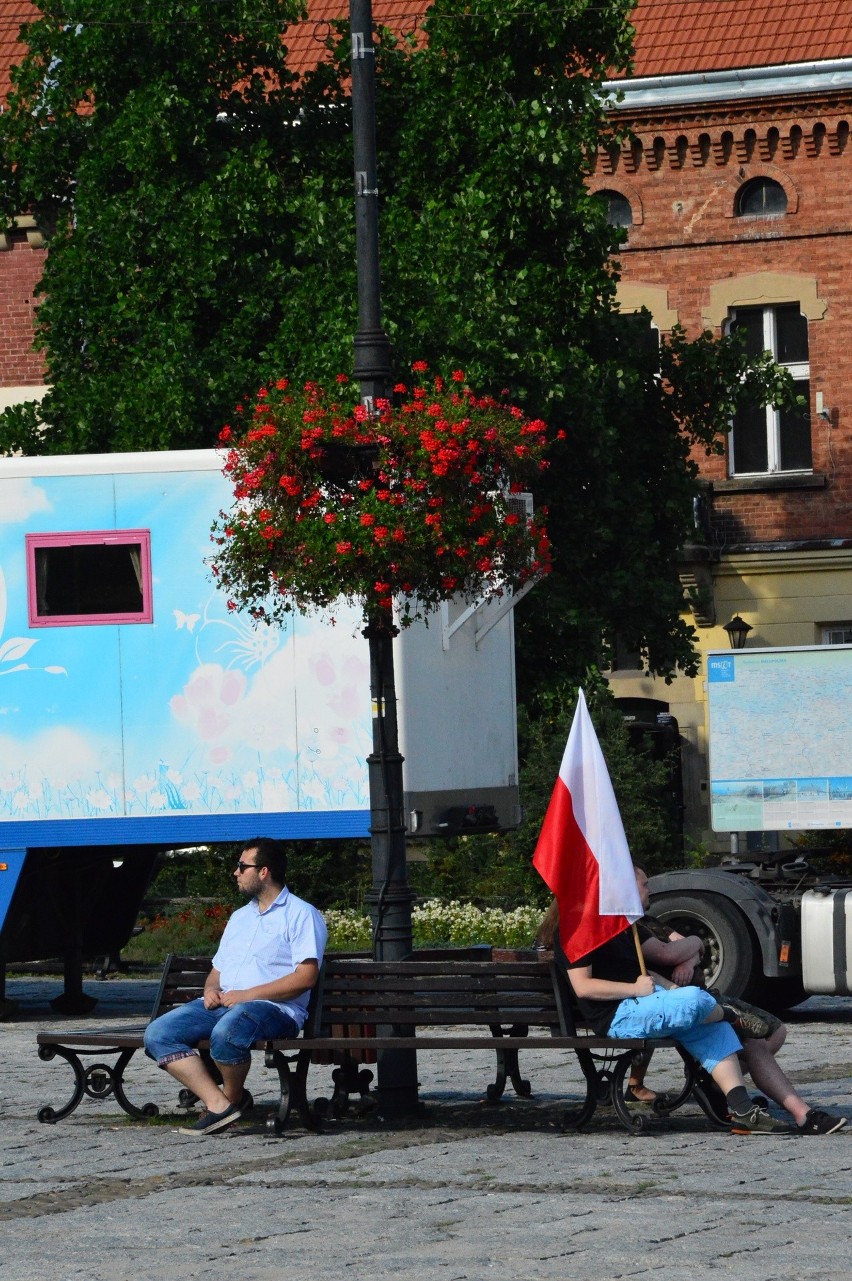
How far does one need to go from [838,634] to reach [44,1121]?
1990 cm

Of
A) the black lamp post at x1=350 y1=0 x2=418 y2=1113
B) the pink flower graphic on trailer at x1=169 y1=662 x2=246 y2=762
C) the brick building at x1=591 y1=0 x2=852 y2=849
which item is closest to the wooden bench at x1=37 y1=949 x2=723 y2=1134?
the black lamp post at x1=350 y1=0 x2=418 y2=1113

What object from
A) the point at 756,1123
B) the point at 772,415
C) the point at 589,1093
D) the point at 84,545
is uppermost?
the point at 772,415

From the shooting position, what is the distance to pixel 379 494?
10.1 meters

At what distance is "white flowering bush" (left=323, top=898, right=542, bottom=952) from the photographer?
20781mm

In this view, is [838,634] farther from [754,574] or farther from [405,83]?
[405,83]

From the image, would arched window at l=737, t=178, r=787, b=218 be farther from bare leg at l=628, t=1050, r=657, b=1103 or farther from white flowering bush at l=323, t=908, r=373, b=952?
bare leg at l=628, t=1050, r=657, b=1103

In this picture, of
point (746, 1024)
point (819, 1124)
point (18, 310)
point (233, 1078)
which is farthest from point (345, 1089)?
point (18, 310)

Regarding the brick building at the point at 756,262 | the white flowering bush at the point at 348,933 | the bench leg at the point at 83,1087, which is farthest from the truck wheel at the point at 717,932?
the brick building at the point at 756,262

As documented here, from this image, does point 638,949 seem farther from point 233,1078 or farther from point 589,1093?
point 233,1078

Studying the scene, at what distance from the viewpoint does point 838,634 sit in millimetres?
28750

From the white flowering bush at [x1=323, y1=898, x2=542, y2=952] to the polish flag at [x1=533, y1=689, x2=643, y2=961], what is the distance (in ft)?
35.6

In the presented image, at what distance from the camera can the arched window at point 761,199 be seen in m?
28.9

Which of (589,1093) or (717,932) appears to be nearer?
(589,1093)

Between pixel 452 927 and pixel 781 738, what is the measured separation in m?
6.29
